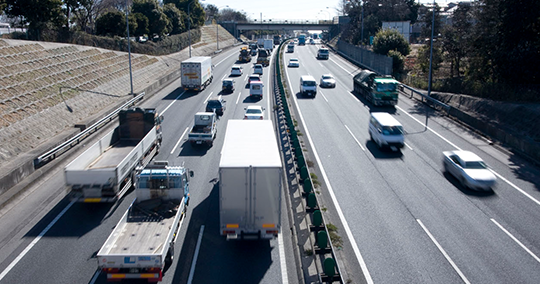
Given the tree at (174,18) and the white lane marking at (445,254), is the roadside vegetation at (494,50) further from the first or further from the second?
the tree at (174,18)

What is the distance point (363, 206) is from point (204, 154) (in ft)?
36.7

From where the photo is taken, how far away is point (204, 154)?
27109 millimetres

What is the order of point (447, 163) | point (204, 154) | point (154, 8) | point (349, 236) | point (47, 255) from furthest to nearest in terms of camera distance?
point (154, 8), point (204, 154), point (447, 163), point (349, 236), point (47, 255)

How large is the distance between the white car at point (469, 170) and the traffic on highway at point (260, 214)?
8 centimetres

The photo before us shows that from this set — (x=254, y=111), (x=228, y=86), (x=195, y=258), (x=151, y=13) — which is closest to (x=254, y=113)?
(x=254, y=111)

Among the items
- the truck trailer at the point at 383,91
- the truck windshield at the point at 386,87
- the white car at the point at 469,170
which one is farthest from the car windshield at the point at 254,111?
the white car at the point at 469,170

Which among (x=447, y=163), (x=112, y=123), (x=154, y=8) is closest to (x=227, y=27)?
(x=154, y=8)

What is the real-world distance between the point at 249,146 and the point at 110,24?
51.5 meters

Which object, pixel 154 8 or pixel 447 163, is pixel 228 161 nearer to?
pixel 447 163

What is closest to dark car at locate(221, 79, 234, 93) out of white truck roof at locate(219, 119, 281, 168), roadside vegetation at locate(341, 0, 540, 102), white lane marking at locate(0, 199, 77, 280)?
roadside vegetation at locate(341, 0, 540, 102)

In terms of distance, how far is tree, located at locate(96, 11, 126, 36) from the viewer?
6138 centimetres

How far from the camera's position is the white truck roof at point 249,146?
1584cm

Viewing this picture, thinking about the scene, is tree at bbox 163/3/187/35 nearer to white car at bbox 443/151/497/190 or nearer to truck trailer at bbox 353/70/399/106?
→ truck trailer at bbox 353/70/399/106

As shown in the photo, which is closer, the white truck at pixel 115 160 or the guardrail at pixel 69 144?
the white truck at pixel 115 160
